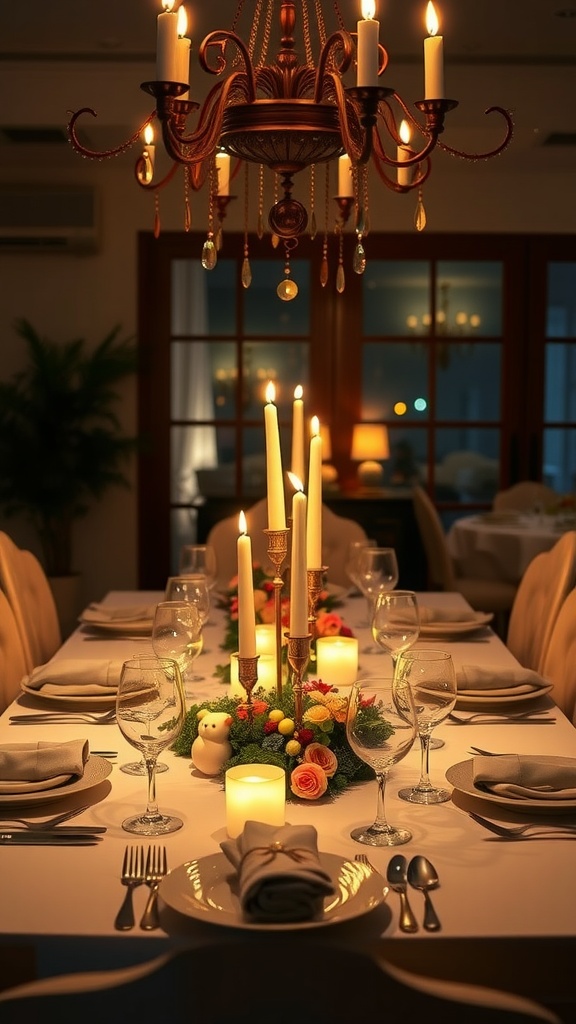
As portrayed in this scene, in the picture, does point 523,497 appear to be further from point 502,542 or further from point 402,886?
point 402,886

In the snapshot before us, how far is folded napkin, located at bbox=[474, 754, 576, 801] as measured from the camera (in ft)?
5.82

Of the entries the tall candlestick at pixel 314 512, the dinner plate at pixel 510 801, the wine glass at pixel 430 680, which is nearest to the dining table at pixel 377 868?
the dinner plate at pixel 510 801

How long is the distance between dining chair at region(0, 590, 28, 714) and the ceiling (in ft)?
10.8

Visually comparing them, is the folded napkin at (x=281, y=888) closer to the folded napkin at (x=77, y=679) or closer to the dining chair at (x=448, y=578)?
the folded napkin at (x=77, y=679)

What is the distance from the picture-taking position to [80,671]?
2488 millimetres

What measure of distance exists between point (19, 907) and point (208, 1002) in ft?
1.45

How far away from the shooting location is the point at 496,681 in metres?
2.42

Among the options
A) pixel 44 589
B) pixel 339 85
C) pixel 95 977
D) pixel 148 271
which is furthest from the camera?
pixel 148 271

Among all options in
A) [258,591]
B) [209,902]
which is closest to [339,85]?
[258,591]

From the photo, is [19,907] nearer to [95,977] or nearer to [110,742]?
[95,977]

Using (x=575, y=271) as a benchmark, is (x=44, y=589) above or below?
below

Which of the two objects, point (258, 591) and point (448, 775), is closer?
point (448, 775)

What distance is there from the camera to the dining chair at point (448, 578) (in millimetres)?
5688

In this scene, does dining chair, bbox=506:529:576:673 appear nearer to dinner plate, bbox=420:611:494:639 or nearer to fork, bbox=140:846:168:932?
dinner plate, bbox=420:611:494:639
